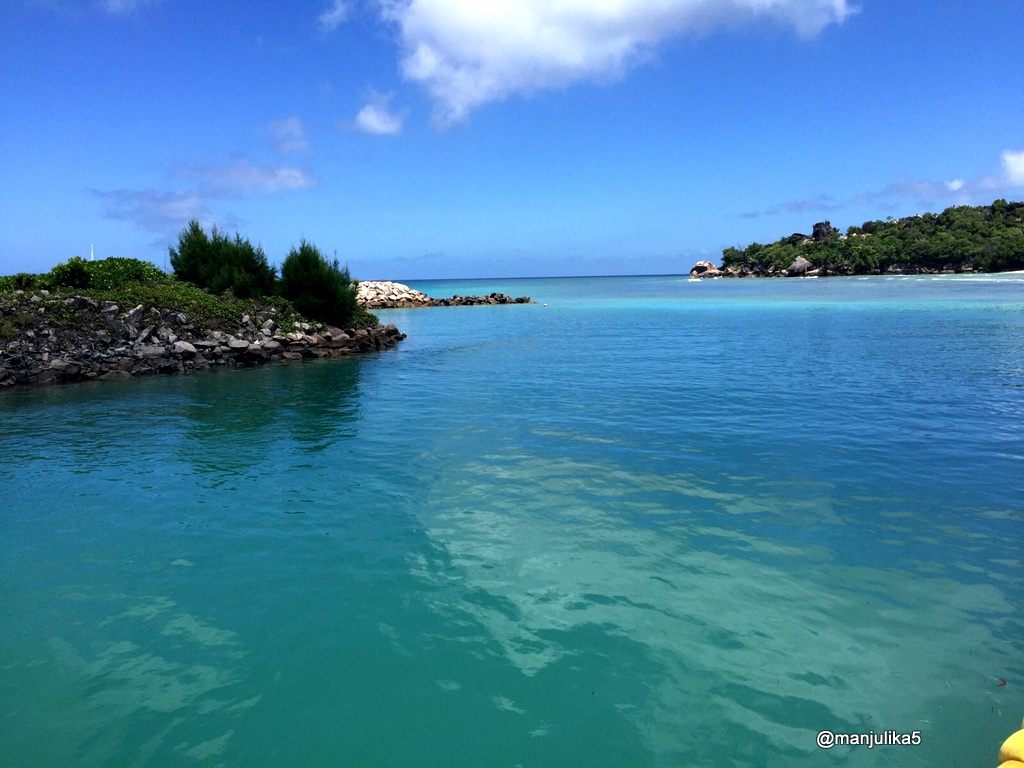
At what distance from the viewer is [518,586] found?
756 cm

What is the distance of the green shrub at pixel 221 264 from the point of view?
102 ft

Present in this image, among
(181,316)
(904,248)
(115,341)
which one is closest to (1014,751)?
(115,341)

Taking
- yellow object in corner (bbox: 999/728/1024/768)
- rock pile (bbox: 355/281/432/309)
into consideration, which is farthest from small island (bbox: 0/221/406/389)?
rock pile (bbox: 355/281/432/309)

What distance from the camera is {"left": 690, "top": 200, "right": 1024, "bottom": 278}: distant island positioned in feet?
413

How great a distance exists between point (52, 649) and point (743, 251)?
201 m

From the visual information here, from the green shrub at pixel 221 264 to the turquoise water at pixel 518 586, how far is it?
600 inches

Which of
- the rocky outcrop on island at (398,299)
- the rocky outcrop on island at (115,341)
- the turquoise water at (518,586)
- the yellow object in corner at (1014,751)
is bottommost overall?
the turquoise water at (518,586)

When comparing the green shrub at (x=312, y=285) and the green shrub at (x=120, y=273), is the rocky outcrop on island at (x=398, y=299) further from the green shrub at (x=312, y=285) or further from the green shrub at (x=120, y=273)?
the green shrub at (x=120, y=273)

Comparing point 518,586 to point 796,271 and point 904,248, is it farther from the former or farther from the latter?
point 796,271

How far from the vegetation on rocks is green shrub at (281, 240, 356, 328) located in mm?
134361

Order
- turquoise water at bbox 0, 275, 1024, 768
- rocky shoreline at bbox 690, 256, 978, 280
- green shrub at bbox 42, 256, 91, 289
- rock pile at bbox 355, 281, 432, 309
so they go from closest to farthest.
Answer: turquoise water at bbox 0, 275, 1024, 768 < green shrub at bbox 42, 256, 91, 289 < rock pile at bbox 355, 281, 432, 309 < rocky shoreline at bbox 690, 256, 978, 280

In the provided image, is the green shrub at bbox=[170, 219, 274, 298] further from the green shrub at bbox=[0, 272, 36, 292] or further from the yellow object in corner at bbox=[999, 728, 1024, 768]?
the yellow object in corner at bbox=[999, 728, 1024, 768]

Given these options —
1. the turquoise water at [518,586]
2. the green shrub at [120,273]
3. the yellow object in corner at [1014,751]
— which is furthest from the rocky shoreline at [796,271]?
the yellow object in corner at [1014,751]

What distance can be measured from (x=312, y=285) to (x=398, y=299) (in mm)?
44198
